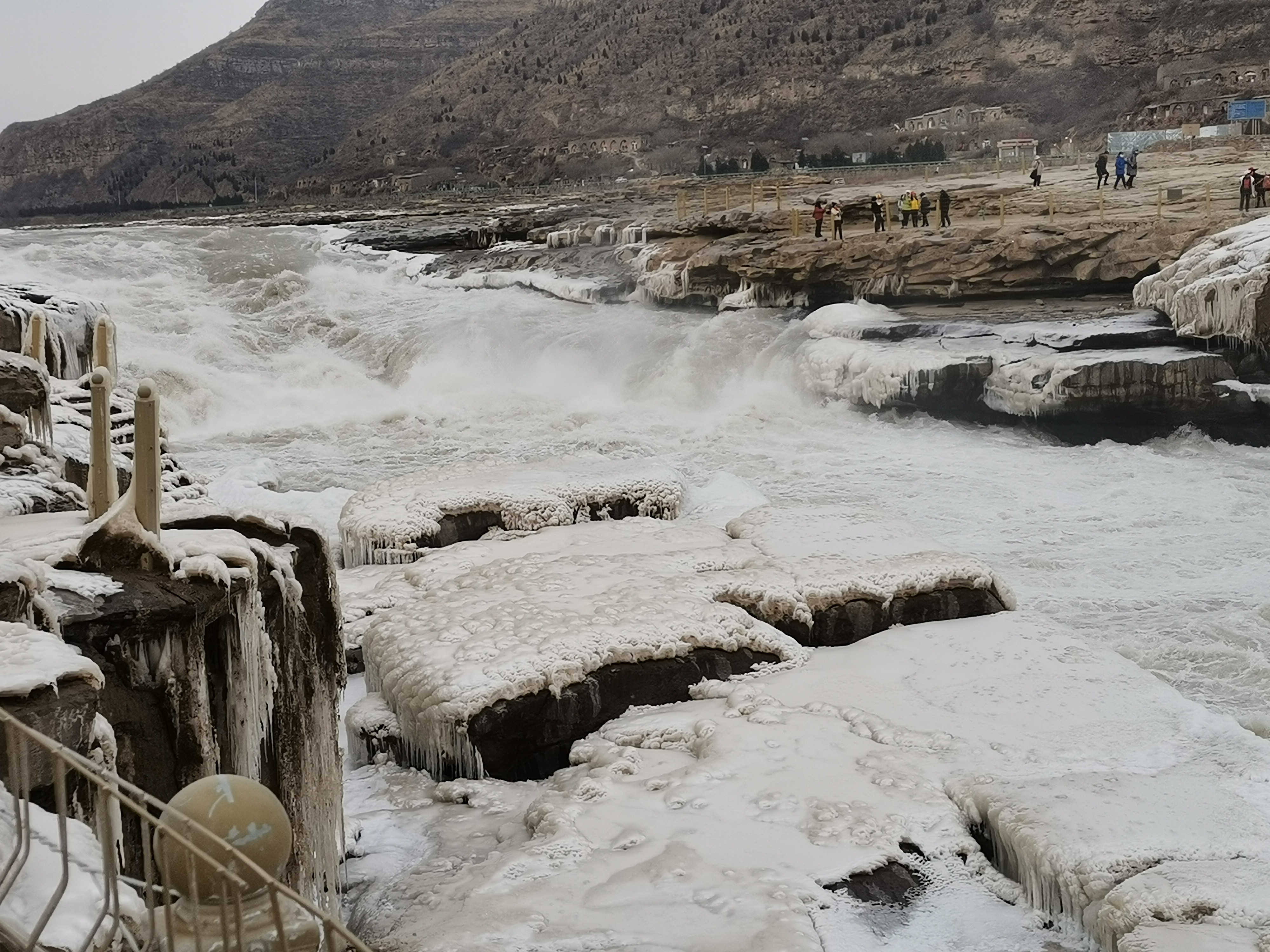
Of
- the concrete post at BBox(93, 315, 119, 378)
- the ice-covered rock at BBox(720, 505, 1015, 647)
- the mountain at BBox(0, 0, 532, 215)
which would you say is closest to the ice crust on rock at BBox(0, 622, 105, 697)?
the concrete post at BBox(93, 315, 119, 378)

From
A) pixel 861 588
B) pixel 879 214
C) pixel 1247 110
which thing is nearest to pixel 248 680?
pixel 861 588

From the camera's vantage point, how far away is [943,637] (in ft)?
28.4

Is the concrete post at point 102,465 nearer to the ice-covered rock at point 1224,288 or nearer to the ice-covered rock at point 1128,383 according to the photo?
the ice-covered rock at point 1128,383

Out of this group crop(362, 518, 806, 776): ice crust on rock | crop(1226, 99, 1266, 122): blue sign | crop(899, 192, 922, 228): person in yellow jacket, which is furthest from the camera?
crop(1226, 99, 1266, 122): blue sign

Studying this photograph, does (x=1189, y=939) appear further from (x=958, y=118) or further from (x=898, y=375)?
(x=958, y=118)

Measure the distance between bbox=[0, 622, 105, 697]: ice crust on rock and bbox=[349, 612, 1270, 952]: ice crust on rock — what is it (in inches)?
87.7

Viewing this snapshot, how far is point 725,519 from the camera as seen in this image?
1184 centimetres

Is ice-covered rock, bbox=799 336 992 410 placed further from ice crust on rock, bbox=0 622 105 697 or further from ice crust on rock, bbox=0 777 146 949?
ice crust on rock, bbox=0 777 146 949

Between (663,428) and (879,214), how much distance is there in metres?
9.53

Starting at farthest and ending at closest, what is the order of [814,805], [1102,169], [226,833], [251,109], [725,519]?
[251,109]
[1102,169]
[725,519]
[814,805]
[226,833]

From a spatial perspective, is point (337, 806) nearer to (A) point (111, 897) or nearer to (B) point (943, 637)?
(A) point (111, 897)

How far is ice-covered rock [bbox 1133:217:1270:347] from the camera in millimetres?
17125

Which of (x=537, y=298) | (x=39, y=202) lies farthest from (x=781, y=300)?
(x=39, y=202)

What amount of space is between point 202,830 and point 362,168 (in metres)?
104
